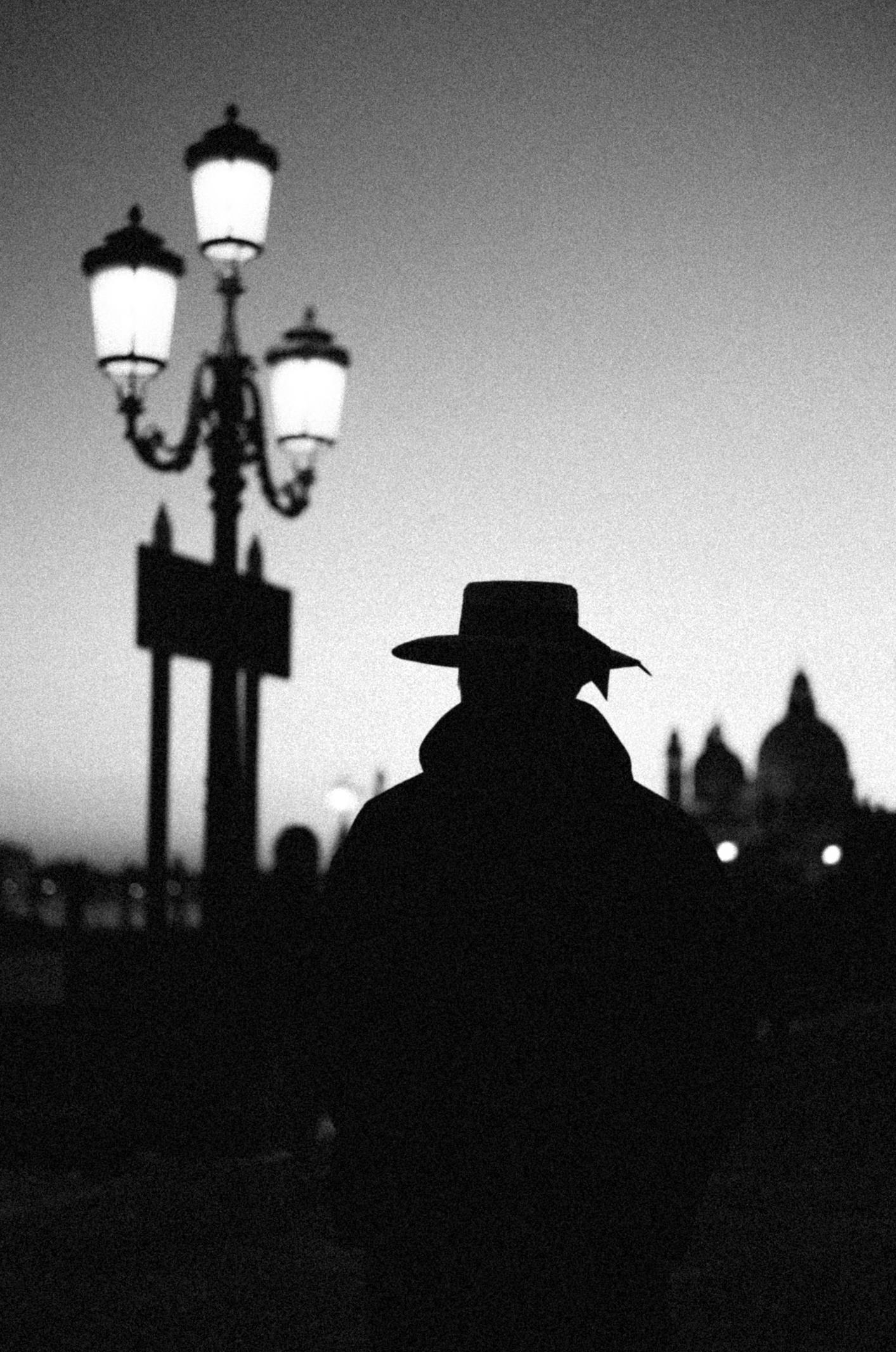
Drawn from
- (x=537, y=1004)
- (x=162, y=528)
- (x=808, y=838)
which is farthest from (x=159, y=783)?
(x=808, y=838)

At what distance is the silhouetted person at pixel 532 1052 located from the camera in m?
2.95

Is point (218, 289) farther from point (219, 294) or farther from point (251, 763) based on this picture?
point (251, 763)

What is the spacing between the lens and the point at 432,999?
2980 mm

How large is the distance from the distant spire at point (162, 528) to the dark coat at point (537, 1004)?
768 centimetres

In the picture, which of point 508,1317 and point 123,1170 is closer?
point 508,1317

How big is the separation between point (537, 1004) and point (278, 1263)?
145 inches

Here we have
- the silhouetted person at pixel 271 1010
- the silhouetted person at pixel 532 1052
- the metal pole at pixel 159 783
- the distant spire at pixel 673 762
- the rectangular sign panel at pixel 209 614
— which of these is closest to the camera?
the silhouetted person at pixel 532 1052

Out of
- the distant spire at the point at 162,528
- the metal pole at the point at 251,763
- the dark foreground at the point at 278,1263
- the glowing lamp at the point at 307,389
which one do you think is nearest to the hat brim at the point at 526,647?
the dark foreground at the point at 278,1263

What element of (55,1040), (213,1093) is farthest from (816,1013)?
(213,1093)

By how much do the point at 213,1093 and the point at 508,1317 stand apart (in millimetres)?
4874

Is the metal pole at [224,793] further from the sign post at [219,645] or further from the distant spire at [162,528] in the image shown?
the distant spire at [162,528]

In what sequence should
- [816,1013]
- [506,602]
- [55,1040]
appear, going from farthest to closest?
[816,1013], [55,1040], [506,602]

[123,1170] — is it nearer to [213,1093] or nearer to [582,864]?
[213,1093]

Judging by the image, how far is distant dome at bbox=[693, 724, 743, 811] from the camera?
149 meters
